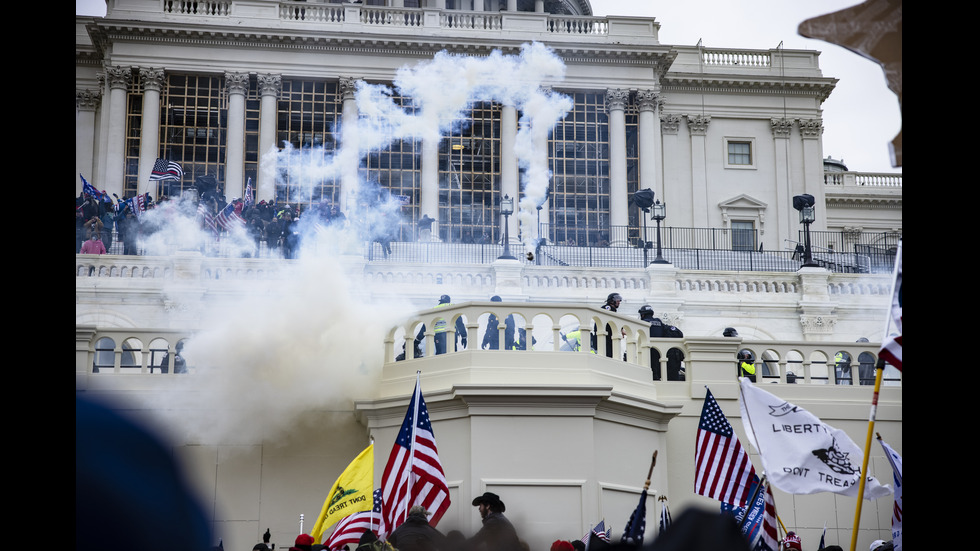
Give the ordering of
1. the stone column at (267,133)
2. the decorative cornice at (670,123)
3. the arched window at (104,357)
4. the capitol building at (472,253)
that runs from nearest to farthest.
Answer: the capitol building at (472,253)
the arched window at (104,357)
the stone column at (267,133)
the decorative cornice at (670,123)

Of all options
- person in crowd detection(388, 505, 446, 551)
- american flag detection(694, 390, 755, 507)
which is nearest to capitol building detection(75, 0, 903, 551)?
person in crowd detection(388, 505, 446, 551)

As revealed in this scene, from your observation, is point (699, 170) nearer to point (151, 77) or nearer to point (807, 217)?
point (807, 217)

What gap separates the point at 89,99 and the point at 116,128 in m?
3.72

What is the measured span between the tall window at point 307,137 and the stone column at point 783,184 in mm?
17016

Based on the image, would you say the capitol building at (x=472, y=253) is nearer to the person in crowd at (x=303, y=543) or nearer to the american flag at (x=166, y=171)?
the american flag at (x=166, y=171)

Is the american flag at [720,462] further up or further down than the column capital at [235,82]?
further down

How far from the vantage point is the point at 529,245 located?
35.9 m

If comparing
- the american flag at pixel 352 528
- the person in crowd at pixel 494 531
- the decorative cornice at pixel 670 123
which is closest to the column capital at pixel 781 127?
the decorative cornice at pixel 670 123

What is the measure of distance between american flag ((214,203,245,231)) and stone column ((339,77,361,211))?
377 inches

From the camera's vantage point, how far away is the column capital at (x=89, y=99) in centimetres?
4347
